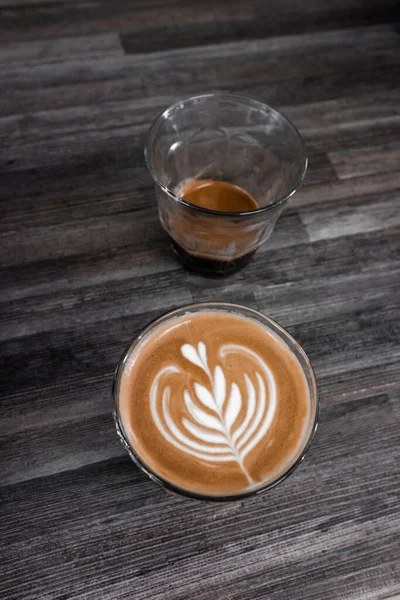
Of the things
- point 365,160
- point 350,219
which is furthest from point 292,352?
point 365,160

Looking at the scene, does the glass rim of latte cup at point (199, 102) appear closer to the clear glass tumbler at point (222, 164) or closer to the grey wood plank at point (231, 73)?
the clear glass tumbler at point (222, 164)

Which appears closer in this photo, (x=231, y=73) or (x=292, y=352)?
(x=292, y=352)

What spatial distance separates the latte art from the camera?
0.79 m

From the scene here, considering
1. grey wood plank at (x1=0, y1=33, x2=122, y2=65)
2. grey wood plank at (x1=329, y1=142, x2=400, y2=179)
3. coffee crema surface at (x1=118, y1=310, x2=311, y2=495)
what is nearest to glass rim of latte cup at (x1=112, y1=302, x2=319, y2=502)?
coffee crema surface at (x1=118, y1=310, x2=311, y2=495)

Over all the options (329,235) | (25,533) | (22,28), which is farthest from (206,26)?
(25,533)

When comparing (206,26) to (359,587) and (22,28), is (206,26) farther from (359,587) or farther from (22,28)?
(359,587)

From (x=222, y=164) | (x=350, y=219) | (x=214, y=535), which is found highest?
(x=222, y=164)

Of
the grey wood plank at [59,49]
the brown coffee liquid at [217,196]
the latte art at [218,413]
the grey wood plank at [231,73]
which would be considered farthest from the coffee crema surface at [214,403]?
the grey wood plank at [59,49]

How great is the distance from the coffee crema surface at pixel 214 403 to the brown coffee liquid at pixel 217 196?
0.25 m

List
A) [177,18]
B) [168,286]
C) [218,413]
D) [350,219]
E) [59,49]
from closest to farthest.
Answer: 1. [218,413]
2. [168,286]
3. [350,219]
4. [59,49]
5. [177,18]

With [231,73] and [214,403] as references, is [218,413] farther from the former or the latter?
[231,73]

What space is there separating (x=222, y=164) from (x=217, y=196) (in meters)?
0.07

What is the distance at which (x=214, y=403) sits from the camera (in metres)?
0.82

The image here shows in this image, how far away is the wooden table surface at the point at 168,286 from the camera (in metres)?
0.83
